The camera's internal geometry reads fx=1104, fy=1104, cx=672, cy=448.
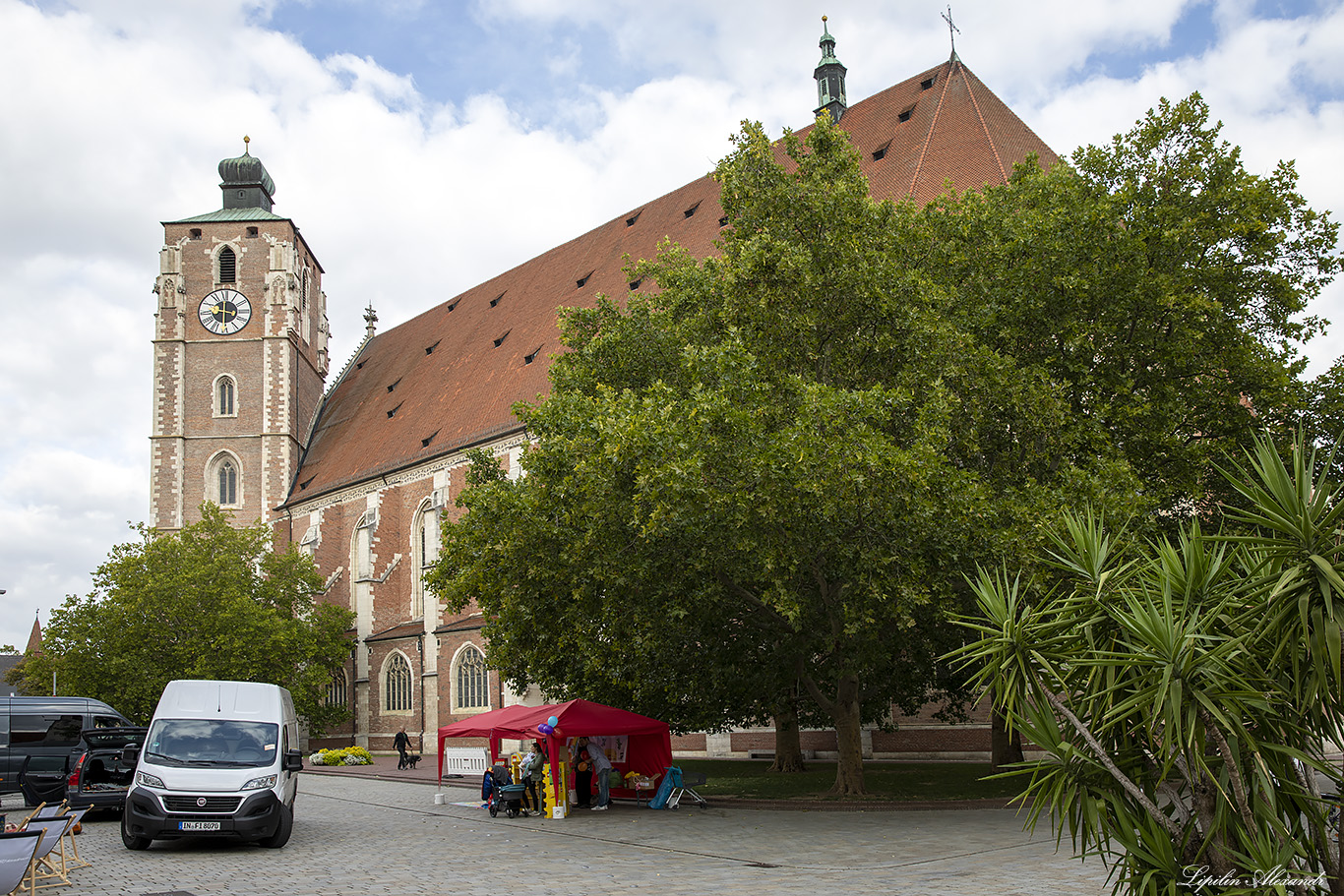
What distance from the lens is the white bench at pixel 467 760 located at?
28.2 m

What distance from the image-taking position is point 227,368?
51.8m

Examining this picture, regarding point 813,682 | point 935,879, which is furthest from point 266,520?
point 935,879

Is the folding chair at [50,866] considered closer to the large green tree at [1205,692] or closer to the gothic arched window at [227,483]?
the large green tree at [1205,692]

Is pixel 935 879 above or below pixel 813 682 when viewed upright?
below

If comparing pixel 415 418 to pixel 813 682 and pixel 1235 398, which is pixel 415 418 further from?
pixel 1235 398

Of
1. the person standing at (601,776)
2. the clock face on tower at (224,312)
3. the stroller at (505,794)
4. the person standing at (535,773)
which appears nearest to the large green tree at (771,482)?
the person standing at (601,776)

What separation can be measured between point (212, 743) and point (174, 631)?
28.4 m

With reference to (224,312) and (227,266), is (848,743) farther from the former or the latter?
(227,266)

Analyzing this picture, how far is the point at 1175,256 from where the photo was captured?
59.3 feet

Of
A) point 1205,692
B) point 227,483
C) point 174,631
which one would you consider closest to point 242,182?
point 227,483

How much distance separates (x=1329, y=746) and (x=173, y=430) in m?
46.8

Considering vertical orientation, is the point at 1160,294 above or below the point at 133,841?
above

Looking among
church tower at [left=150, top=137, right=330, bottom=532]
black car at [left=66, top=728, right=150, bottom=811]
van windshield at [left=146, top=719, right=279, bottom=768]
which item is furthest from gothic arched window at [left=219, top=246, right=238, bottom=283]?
van windshield at [left=146, top=719, right=279, bottom=768]

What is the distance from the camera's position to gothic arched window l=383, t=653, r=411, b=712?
42844 mm
